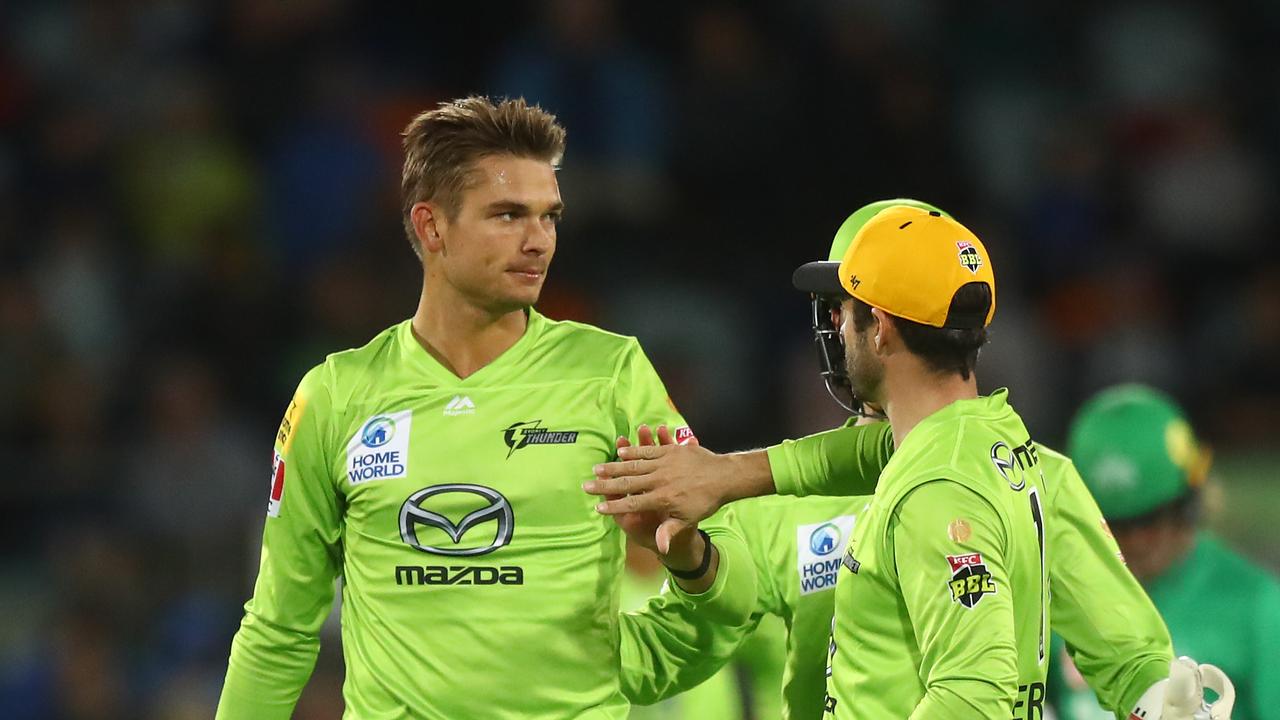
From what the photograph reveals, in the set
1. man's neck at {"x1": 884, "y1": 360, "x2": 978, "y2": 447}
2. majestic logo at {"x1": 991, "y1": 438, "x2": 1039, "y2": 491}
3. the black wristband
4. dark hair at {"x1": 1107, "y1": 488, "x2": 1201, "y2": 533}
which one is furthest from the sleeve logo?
dark hair at {"x1": 1107, "y1": 488, "x2": 1201, "y2": 533}

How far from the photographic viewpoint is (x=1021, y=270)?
10594 millimetres

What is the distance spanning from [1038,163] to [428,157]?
7.26m

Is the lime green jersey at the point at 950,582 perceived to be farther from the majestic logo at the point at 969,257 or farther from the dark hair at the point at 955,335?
the majestic logo at the point at 969,257

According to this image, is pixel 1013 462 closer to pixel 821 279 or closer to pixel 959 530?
pixel 959 530

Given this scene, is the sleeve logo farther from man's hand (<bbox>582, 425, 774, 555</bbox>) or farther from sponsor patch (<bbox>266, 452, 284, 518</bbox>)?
sponsor patch (<bbox>266, 452, 284, 518</bbox>)

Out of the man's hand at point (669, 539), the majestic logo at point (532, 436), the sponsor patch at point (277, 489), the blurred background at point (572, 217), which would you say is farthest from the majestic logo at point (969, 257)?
the blurred background at point (572, 217)

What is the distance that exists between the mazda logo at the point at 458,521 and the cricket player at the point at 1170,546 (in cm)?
203

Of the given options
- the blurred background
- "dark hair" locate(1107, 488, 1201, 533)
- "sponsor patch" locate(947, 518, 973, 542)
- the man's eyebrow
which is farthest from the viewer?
the blurred background

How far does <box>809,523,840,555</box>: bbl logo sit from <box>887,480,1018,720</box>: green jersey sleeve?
1078 millimetres

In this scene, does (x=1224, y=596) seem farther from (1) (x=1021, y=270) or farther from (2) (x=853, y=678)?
(1) (x=1021, y=270)

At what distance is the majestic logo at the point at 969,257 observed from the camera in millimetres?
3955

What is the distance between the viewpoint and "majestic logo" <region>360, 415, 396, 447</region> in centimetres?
439

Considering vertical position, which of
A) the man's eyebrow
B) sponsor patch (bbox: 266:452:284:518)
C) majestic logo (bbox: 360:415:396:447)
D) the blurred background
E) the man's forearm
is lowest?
the man's forearm

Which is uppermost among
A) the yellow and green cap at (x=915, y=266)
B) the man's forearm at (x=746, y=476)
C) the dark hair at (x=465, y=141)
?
the dark hair at (x=465, y=141)
